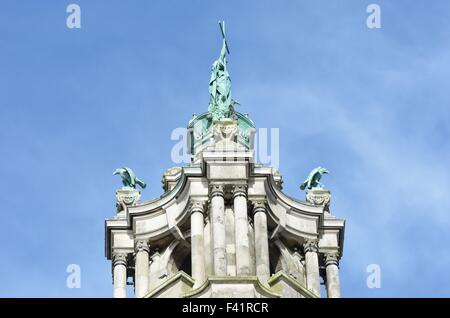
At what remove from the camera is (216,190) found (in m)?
68.8

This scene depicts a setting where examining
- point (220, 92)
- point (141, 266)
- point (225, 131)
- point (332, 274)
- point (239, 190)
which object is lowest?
point (332, 274)

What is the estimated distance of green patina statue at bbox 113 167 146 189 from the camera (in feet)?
243

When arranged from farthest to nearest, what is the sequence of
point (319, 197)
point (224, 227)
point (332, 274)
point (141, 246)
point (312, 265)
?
point (319, 197)
point (332, 274)
point (141, 246)
point (312, 265)
point (224, 227)

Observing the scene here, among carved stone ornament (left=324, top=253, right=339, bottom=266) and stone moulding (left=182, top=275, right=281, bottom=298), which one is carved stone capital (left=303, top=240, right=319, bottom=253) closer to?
carved stone ornament (left=324, top=253, right=339, bottom=266)

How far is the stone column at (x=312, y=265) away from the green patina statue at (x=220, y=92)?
565 centimetres

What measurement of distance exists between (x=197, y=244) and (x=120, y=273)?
3923 mm

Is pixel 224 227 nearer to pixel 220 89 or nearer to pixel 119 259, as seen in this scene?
pixel 119 259

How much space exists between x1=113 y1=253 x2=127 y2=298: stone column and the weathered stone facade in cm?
3

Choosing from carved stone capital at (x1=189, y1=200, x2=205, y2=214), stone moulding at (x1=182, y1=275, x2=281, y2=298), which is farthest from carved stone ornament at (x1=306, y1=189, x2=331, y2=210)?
stone moulding at (x1=182, y1=275, x2=281, y2=298)

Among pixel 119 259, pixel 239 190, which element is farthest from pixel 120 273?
pixel 239 190

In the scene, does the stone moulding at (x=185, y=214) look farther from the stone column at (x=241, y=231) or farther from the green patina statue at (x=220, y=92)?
the green patina statue at (x=220, y=92)
